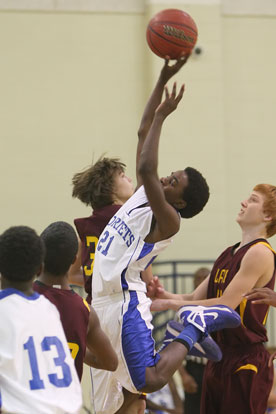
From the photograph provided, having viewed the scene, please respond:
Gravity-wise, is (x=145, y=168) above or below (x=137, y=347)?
above

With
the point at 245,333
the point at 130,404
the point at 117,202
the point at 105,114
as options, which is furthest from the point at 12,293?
the point at 105,114

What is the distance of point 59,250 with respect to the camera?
3.54 meters

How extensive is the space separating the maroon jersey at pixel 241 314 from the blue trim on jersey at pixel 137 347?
675 millimetres

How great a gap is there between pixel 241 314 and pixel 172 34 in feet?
5.60

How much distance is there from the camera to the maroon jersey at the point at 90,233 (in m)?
4.83

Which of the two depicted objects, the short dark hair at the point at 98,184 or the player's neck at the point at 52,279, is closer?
the player's neck at the point at 52,279

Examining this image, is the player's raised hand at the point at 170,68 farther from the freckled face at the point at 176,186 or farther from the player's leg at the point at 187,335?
the player's leg at the point at 187,335

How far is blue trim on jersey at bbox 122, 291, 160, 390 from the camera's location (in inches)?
163

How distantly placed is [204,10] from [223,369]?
6095mm

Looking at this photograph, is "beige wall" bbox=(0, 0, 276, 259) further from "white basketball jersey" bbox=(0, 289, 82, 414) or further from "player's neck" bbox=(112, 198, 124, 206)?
"white basketball jersey" bbox=(0, 289, 82, 414)

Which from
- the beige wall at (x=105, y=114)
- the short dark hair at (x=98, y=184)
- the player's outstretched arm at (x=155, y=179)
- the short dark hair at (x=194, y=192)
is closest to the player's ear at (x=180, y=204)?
the short dark hair at (x=194, y=192)

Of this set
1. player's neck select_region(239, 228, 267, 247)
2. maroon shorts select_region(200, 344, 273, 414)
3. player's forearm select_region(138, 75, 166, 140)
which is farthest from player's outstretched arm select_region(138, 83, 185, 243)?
maroon shorts select_region(200, 344, 273, 414)

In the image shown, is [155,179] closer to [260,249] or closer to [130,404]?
[260,249]

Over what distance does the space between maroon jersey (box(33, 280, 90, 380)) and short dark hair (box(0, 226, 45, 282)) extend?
0.51m
